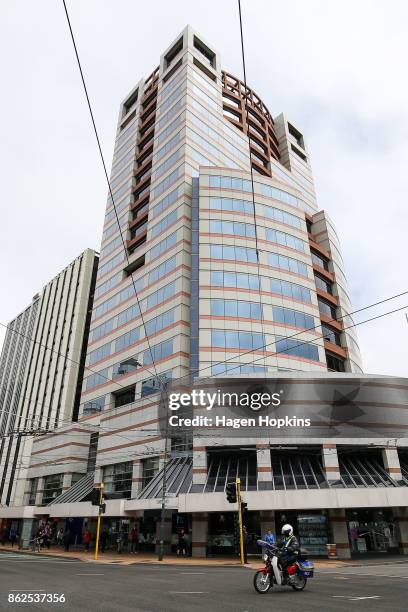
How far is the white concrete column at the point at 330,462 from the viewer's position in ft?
98.9

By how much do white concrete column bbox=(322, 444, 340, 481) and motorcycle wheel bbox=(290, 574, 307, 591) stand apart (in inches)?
749

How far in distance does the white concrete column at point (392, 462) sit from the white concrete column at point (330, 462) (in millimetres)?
3575

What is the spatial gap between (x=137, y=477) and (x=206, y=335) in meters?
13.6

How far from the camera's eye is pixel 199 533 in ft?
96.4

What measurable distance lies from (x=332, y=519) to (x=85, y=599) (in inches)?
910

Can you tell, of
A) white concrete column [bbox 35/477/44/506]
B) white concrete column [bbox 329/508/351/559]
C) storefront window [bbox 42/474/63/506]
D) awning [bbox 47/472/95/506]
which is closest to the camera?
white concrete column [bbox 329/508/351/559]

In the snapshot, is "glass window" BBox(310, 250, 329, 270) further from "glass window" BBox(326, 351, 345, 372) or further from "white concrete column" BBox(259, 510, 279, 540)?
"white concrete column" BBox(259, 510, 279, 540)

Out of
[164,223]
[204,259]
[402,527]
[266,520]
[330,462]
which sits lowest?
[402,527]

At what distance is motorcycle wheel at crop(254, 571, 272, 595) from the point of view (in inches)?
459

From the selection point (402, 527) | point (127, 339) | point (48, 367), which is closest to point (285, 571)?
point (402, 527)

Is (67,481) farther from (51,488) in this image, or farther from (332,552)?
(332,552)

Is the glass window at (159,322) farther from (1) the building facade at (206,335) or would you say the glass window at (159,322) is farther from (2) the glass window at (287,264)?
(2) the glass window at (287,264)

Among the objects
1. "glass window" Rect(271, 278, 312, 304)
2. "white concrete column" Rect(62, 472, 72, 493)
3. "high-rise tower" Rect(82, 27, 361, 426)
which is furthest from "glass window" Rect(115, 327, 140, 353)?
"glass window" Rect(271, 278, 312, 304)

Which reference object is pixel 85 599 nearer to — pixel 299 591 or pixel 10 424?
pixel 299 591
